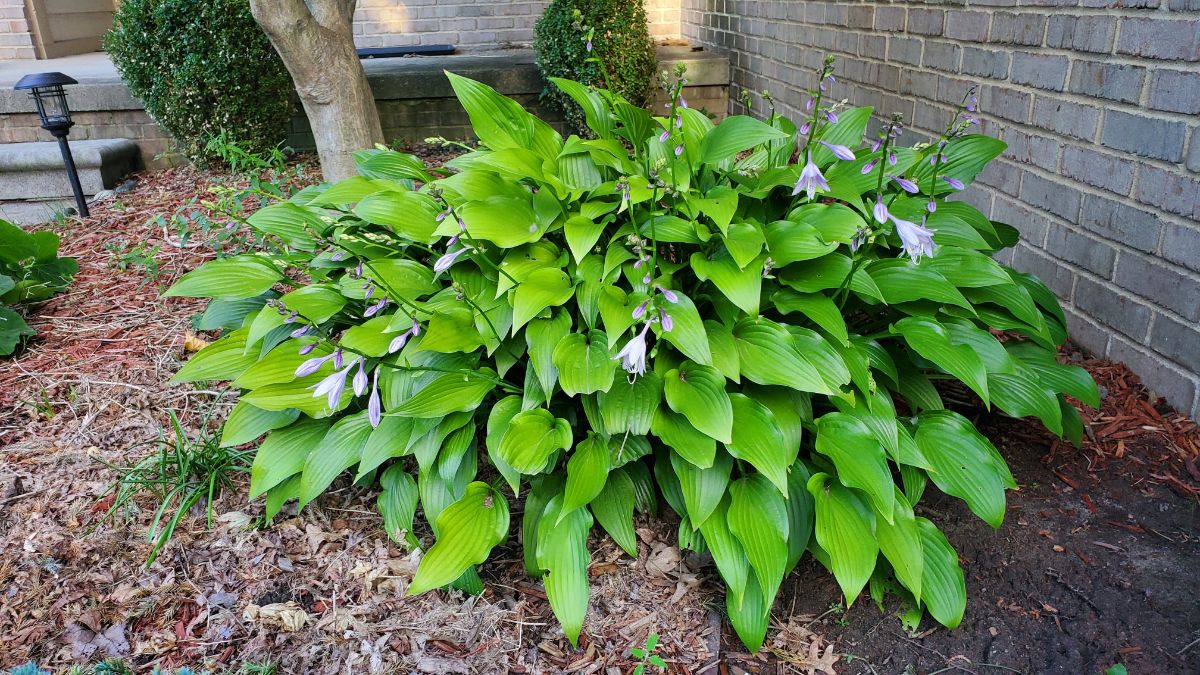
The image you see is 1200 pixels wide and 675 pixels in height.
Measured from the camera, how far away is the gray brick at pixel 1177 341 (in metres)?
2.25

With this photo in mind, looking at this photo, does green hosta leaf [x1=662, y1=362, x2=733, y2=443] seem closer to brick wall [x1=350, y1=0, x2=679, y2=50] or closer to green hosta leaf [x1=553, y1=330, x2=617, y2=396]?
green hosta leaf [x1=553, y1=330, x2=617, y2=396]

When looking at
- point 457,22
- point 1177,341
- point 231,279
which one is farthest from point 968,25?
point 457,22

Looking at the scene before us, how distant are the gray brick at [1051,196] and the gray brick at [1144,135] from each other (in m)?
0.23

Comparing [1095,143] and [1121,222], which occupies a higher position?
[1095,143]

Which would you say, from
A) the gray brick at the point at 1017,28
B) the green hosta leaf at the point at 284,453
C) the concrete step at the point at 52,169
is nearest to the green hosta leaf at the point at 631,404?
the green hosta leaf at the point at 284,453

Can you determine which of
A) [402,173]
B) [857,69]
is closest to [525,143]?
[402,173]

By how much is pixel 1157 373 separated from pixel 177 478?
290cm

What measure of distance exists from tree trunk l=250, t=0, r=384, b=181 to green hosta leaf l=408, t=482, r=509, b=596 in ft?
7.99

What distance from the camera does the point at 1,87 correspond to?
5301mm

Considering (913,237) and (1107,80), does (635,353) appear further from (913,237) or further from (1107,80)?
(1107,80)

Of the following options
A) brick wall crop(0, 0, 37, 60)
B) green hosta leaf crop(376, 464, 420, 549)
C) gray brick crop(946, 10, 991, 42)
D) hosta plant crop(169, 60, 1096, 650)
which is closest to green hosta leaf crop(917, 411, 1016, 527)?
hosta plant crop(169, 60, 1096, 650)

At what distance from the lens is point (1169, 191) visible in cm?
227

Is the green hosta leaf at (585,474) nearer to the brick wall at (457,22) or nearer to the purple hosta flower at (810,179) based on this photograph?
the purple hosta flower at (810,179)

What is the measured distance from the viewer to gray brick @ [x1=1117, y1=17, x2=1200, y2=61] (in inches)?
84.5
